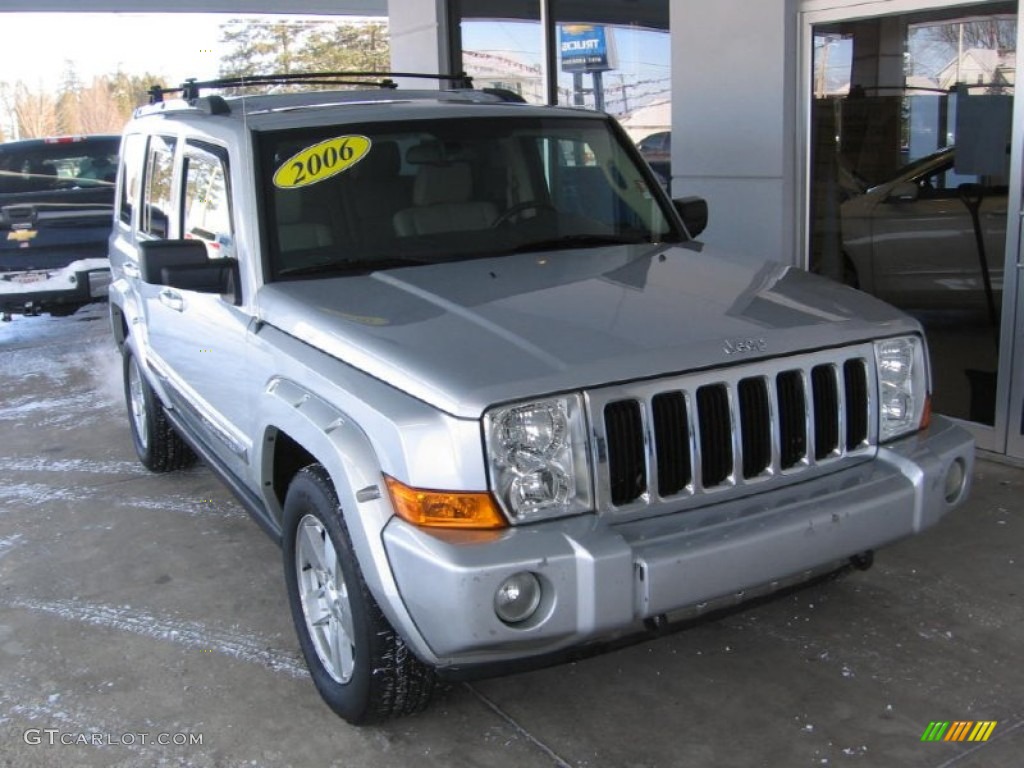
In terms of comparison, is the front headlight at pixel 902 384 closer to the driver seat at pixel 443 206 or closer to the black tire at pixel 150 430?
the driver seat at pixel 443 206

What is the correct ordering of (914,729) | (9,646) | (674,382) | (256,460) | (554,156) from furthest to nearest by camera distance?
(554,156), (9,646), (256,460), (914,729), (674,382)

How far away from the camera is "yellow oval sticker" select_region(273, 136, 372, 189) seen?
13.3 feet

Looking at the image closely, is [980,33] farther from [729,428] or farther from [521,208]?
[729,428]

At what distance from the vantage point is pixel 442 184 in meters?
4.27

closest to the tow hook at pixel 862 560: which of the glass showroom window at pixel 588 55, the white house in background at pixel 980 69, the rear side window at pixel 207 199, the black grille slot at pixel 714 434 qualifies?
the black grille slot at pixel 714 434

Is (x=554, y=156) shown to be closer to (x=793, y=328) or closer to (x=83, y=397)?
(x=793, y=328)

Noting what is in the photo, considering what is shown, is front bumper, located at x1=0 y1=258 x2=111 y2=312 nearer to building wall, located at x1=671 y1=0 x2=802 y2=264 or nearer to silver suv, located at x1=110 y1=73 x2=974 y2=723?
building wall, located at x1=671 y1=0 x2=802 y2=264

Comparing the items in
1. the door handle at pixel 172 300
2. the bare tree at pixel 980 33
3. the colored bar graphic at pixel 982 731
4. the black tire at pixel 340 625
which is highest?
the bare tree at pixel 980 33

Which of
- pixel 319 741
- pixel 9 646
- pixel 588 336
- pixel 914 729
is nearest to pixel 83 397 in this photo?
pixel 9 646

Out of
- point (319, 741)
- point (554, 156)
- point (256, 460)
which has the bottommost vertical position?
point (319, 741)

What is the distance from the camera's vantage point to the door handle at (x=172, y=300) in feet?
15.6

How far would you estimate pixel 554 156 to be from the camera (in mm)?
4672

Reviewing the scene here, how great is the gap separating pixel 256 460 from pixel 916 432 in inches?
88.8

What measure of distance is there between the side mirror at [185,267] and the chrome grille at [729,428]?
1674 mm
